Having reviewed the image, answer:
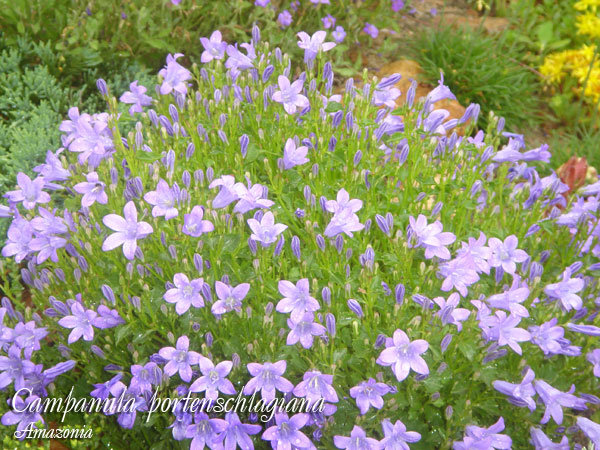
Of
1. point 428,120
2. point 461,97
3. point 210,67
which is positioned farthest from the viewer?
point 461,97

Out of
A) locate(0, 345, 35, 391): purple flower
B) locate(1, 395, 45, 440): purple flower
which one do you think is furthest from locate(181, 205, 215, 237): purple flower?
locate(1, 395, 45, 440): purple flower

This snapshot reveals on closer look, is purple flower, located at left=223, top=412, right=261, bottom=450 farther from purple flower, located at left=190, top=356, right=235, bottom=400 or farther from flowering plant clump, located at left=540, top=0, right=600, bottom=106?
flowering plant clump, located at left=540, top=0, right=600, bottom=106

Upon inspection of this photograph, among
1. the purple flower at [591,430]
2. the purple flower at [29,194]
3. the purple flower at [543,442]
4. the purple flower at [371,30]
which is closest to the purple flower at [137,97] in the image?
the purple flower at [29,194]

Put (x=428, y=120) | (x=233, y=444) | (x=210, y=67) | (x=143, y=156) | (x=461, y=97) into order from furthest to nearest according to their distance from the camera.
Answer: (x=461, y=97) → (x=210, y=67) → (x=428, y=120) → (x=143, y=156) → (x=233, y=444)

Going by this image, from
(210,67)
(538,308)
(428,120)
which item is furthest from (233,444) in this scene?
(210,67)

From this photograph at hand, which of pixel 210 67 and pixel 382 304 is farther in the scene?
pixel 210 67

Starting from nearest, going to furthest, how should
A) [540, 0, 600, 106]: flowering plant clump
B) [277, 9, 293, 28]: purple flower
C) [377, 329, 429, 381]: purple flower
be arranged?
[377, 329, 429, 381]: purple flower, [277, 9, 293, 28]: purple flower, [540, 0, 600, 106]: flowering plant clump

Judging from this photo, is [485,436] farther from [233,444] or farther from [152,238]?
[152,238]

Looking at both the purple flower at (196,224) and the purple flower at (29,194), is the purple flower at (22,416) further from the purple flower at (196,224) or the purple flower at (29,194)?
the purple flower at (196,224)

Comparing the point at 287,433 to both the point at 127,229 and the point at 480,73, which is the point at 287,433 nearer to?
the point at 127,229
